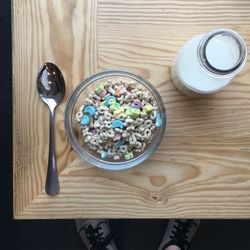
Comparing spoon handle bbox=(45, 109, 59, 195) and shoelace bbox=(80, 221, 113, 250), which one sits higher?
spoon handle bbox=(45, 109, 59, 195)

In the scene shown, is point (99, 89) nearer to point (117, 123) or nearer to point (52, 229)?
point (117, 123)

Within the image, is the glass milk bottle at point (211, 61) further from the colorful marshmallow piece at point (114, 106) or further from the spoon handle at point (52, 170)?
the spoon handle at point (52, 170)

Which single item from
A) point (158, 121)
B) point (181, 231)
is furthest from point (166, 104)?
point (181, 231)

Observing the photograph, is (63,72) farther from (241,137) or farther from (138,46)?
(241,137)

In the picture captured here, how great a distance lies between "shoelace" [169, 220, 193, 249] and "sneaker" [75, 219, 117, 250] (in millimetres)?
179

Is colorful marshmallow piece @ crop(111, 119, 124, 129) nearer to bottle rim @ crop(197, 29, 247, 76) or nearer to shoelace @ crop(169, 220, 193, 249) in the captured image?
bottle rim @ crop(197, 29, 247, 76)

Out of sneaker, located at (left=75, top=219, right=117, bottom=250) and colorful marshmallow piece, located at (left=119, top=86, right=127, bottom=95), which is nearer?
colorful marshmallow piece, located at (left=119, top=86, right=127, bottom=95)

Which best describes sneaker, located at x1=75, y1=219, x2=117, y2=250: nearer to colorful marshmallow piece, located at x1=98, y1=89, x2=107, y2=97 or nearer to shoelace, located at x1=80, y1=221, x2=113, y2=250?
shoelace, located at x1=80, y1=221, x2=113, y2=250

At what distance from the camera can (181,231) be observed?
106cm

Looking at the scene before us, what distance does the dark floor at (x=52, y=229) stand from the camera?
1.07 metres

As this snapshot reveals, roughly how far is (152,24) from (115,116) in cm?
19

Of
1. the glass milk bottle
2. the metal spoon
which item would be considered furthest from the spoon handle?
the glass milk bottle

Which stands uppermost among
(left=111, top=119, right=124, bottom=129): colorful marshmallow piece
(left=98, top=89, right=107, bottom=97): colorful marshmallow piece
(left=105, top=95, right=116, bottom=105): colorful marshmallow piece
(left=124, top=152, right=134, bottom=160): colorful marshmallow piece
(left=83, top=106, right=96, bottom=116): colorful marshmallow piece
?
(left=98, top=89, right=107, bottom=97): colorful marshmallow piece

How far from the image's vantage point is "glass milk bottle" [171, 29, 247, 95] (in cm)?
58
